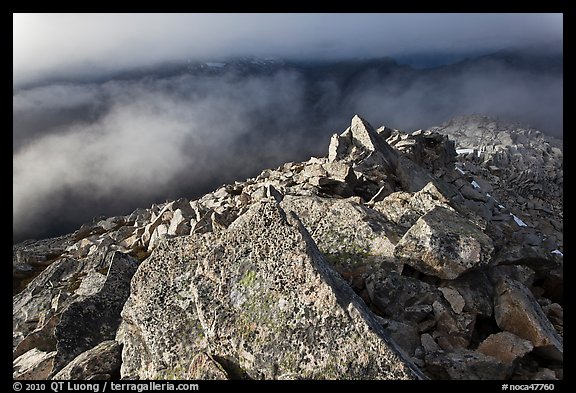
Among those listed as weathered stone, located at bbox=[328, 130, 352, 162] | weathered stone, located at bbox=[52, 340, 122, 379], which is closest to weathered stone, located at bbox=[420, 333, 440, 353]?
weathered stone, located at bbox=[52, 340, 122, 379]

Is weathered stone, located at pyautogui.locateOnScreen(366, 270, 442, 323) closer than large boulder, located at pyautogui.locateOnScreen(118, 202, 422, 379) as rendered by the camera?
No

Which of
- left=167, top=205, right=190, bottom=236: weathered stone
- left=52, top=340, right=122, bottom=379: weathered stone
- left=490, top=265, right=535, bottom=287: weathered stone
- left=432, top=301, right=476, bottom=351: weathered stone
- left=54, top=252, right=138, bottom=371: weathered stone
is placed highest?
left=432, top=301, right=476, bottom=351: weathered stone

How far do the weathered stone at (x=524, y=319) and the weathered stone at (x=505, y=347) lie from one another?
1.79 ft

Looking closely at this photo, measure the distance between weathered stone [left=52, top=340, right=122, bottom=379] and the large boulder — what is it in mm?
796

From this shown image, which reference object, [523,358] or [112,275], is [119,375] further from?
[523,358]

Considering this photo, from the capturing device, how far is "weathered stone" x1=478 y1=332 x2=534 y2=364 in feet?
46.3

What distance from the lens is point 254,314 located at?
12992 mm

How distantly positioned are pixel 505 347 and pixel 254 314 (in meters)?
8.91

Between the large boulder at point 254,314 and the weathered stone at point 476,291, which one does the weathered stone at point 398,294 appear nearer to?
the weathered stone at point 476,291

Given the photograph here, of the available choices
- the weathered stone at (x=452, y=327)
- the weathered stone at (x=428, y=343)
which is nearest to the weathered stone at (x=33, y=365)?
the weathered stone at (x=428, y=343)

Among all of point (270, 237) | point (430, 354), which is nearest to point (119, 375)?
point (270, 237)

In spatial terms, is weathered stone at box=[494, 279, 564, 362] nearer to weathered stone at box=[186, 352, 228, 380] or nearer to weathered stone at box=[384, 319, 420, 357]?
weathered stone at box=[384, 319, 420, 357]

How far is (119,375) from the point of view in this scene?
15.0 metres

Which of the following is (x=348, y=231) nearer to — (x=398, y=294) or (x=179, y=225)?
(x=398, y=294)
